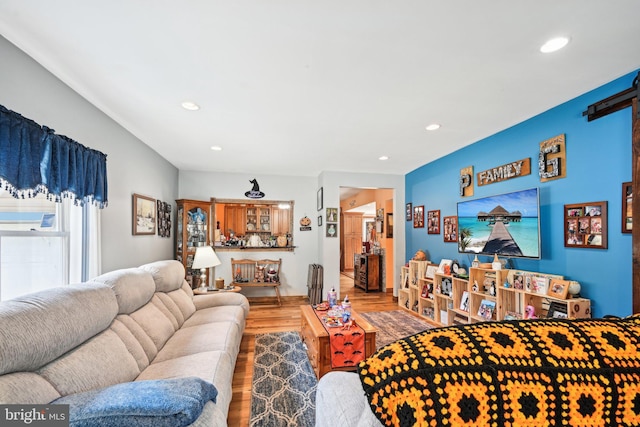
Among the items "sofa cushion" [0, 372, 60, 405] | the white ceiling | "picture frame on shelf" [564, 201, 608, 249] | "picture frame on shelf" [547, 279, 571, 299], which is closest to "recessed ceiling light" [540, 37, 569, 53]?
the white ceiling

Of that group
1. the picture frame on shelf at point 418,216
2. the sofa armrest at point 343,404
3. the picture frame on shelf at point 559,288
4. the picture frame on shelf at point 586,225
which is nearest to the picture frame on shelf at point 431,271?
the picture frame on shelf at point 418,216

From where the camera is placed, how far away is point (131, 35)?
5.42 ft

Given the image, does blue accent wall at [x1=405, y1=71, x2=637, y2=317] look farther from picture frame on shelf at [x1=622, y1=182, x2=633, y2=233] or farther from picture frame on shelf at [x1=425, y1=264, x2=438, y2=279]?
picture frame on shelf at [x1=425, y1=264, x2=438, y2=279]

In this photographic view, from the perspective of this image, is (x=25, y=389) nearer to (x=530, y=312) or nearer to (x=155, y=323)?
(x=155, y=323)

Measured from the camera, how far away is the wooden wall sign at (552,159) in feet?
8.43

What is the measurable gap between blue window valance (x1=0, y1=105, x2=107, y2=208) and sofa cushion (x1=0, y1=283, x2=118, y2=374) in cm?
74

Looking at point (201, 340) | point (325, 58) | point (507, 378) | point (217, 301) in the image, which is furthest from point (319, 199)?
point (507, 378)

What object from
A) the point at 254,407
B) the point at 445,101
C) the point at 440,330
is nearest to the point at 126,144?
the point at 254,407

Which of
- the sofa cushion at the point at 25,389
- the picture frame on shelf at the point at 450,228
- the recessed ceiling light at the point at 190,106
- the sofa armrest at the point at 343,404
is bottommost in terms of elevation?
the sofa cushion at the point at 25,389

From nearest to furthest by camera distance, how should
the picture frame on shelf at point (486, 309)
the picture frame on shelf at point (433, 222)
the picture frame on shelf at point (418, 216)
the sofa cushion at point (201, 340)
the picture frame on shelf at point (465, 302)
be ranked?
the sofa cushion at point (201, 340), the picture frame on shelf at point (486, 309), the picture frame on shelf at point (465, 302), the picture frame on shelf at point (433, 222), the picture frame on shelf at point (418, 216)

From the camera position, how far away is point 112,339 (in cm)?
173

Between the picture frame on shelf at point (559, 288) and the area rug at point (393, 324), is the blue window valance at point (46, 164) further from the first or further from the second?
the picture frame on shelf at point (559, 288)

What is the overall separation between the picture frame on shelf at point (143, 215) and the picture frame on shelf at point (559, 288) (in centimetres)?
444

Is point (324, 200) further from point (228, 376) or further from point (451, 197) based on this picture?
point (228, 376)
